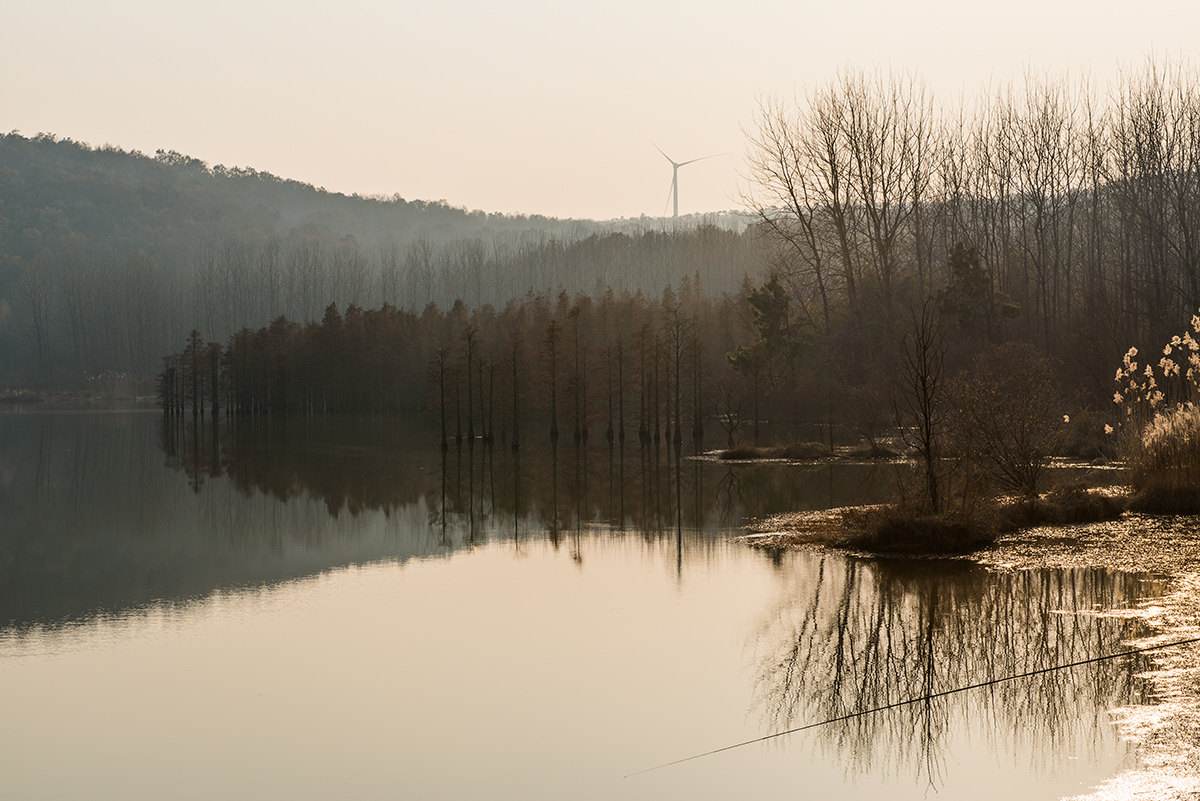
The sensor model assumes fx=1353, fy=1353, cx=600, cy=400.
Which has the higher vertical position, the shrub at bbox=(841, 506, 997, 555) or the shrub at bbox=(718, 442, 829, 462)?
the shrub at bbox=(718, 442, 829, 462)

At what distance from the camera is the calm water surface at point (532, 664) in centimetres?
1083

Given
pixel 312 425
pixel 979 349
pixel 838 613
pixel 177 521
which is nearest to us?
pixel 838 613

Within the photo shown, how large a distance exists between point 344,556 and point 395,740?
1354 cm

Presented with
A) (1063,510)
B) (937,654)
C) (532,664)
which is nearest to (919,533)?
(1063,510)

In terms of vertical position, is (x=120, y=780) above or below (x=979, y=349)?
below

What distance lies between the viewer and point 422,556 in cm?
2453

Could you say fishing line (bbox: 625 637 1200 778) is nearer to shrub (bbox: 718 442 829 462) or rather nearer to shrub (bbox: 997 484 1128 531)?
shrub (bbox: 997 484 1128 531)

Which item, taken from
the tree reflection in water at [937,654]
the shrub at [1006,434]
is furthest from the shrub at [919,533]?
the shrub at [1006,434]

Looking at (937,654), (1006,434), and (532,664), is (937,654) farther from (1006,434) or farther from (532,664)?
(1006,434)

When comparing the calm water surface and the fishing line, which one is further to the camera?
the fishing line

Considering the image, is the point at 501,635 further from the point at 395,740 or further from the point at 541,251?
the point at 541,251

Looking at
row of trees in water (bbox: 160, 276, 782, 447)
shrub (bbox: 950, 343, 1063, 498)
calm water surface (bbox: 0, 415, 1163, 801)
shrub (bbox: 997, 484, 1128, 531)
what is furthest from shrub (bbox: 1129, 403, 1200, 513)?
row of trees in water (bbox: 160, 276, 782, 447)

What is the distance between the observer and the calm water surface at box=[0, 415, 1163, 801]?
10.8 metres

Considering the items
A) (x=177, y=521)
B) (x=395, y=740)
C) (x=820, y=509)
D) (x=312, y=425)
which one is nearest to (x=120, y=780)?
(x=395, y=740)
